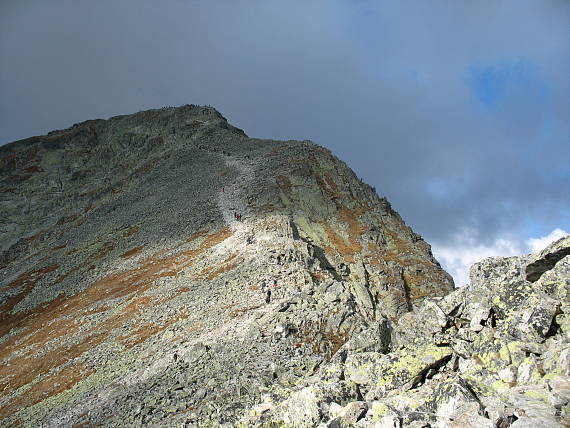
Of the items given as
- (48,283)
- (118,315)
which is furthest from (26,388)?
(48,283)

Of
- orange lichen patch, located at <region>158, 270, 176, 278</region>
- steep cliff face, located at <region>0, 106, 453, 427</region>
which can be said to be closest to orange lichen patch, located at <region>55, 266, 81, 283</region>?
steep cliff face, located at <region>0, 106, 453, 427</region>

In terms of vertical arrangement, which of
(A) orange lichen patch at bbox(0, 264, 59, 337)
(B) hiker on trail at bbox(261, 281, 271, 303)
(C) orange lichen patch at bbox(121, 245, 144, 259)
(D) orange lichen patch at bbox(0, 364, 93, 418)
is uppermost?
(C) orange lichen patch at bbox(121, 245, 144, 259)

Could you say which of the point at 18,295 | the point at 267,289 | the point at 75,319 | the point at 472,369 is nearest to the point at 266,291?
the point at 267,289

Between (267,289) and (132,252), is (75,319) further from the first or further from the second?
(267,289)

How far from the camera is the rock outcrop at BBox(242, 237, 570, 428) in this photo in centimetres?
1052

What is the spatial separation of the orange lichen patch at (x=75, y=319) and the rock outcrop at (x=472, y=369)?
24245 mm

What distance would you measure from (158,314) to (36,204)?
9177 cm

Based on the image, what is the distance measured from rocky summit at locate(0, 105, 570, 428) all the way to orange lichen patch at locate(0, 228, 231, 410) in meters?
0.24

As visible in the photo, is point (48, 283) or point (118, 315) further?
point (48, 283)

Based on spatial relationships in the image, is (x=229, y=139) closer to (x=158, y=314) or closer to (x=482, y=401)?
(x=158, y=314)

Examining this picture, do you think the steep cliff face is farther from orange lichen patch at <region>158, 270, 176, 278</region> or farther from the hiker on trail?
the hiker on trail

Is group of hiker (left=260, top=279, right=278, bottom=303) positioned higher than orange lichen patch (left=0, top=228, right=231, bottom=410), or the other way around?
group of hiker (left=260, top=279, right=278, bottom=303)

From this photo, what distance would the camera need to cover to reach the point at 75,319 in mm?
44219

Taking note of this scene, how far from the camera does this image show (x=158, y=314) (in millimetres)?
37375
